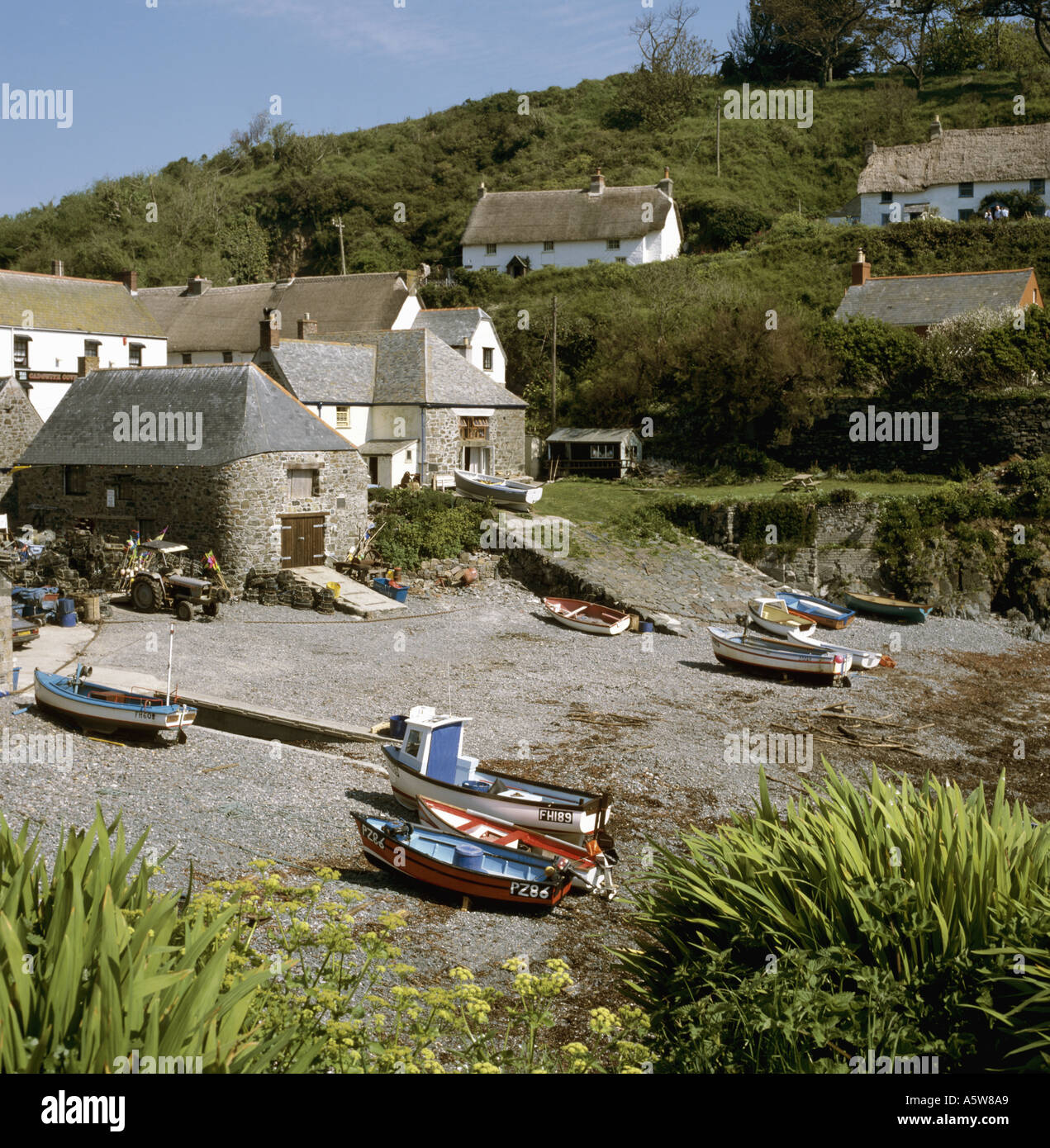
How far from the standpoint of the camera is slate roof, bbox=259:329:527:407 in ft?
127

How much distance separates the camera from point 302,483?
31844mm

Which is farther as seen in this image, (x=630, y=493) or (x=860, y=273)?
(x=860, y=273)

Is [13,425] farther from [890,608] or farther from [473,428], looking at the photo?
[890,608]

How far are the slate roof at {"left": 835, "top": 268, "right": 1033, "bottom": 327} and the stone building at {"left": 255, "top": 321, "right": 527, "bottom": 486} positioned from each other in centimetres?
1845

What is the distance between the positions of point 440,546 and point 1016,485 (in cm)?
2249

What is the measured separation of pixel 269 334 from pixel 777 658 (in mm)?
22487

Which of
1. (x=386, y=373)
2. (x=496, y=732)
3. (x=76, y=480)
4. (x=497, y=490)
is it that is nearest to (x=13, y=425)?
(x=76, y=480)

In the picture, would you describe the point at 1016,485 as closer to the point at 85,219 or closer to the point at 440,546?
the point at 440,546

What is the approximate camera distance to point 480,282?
63688 millimetres

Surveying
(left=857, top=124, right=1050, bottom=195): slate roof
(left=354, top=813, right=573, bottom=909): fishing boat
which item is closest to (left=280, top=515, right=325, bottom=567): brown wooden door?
(left=354, top=813, right=573, bottom=909): fishing boat

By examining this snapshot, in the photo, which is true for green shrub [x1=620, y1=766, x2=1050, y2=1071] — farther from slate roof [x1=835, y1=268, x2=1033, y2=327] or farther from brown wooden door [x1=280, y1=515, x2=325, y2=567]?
slate roof [x1=835, y1=268, x2=1033, y2=327]

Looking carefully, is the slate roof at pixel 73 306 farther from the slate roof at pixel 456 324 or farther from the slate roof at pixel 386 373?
the slate roof at pixel 456 324

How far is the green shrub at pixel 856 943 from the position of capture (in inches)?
246
